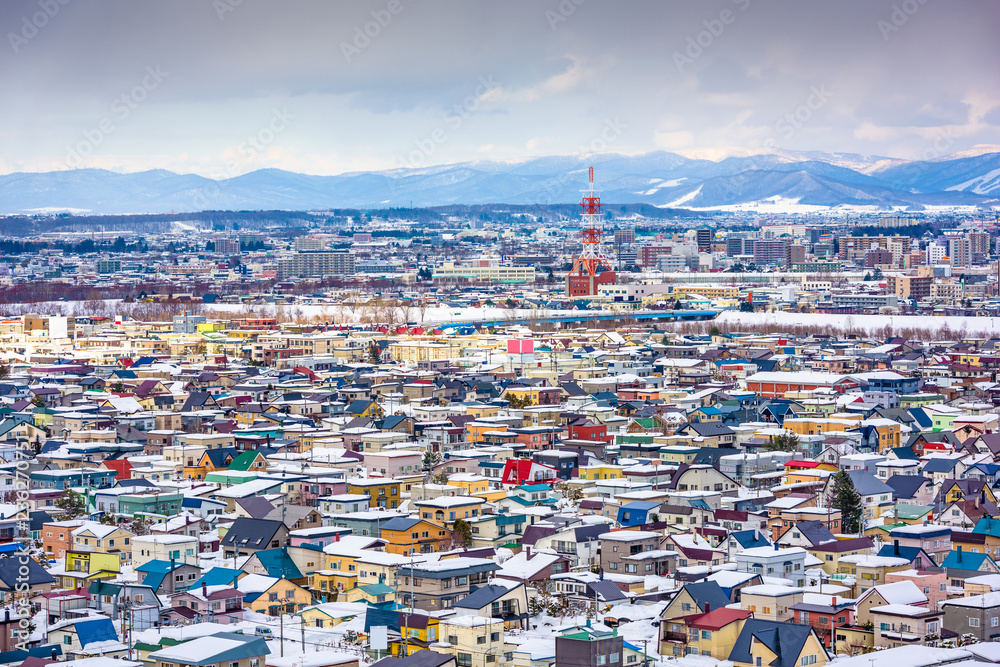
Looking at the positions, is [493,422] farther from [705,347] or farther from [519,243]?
[519,243]

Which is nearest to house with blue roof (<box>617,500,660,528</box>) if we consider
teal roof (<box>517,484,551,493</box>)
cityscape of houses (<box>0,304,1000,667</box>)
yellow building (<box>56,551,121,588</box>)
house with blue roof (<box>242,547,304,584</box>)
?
cityscape of houses (<box>0,304,1000,667</box>)

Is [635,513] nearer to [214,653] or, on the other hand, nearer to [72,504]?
[72,504]

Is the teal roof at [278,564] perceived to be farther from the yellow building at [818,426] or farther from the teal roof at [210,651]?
the yellow building at [818,426]

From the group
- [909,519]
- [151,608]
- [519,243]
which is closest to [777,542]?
[909,519]

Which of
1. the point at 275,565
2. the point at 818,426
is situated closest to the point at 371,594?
the point at 275,565

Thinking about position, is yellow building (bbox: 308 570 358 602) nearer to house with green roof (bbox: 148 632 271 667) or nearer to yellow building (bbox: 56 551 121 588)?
yellow building (bbox: 56 551 121 588)

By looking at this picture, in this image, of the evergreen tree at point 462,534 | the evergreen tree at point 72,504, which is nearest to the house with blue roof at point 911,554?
the evergreen tree at point 462,534
